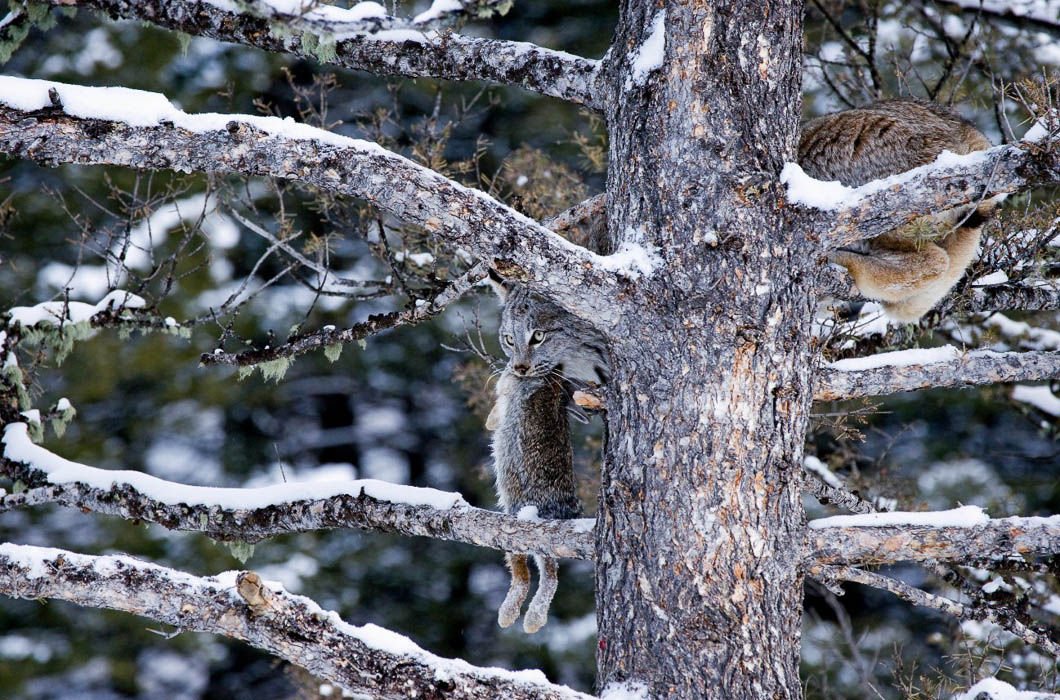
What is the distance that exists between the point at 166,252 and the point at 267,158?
650 cm

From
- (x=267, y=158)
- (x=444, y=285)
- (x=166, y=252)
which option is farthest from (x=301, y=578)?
(x=267, y=158)

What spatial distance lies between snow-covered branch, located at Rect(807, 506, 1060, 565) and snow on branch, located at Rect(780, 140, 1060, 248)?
2.75 feet

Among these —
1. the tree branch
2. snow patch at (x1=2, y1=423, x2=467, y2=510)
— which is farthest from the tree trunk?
snow patch at (x1=2, y1=423, x2=467, y2=510)

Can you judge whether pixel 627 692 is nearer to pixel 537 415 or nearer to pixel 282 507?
pixel 282 507

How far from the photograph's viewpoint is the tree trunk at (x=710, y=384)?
3287 millimetres

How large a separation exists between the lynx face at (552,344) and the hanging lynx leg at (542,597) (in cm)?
71

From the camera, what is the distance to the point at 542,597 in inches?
175

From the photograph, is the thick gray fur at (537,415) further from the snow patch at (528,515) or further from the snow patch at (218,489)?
the snow patch at (218,489)

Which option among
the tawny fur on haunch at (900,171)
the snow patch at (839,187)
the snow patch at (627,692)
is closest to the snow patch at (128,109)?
the snow patch at (839,187)

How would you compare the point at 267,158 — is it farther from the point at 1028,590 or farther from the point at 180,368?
the point at 180,368

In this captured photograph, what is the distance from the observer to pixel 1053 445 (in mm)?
9719

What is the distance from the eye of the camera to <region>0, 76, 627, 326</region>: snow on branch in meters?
3.13

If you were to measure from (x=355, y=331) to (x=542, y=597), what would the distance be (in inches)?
48.0

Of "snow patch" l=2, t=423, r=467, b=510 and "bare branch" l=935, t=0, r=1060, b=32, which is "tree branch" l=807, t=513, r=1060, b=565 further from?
"bare branch" l=935, t=0, r=1060, b=32
